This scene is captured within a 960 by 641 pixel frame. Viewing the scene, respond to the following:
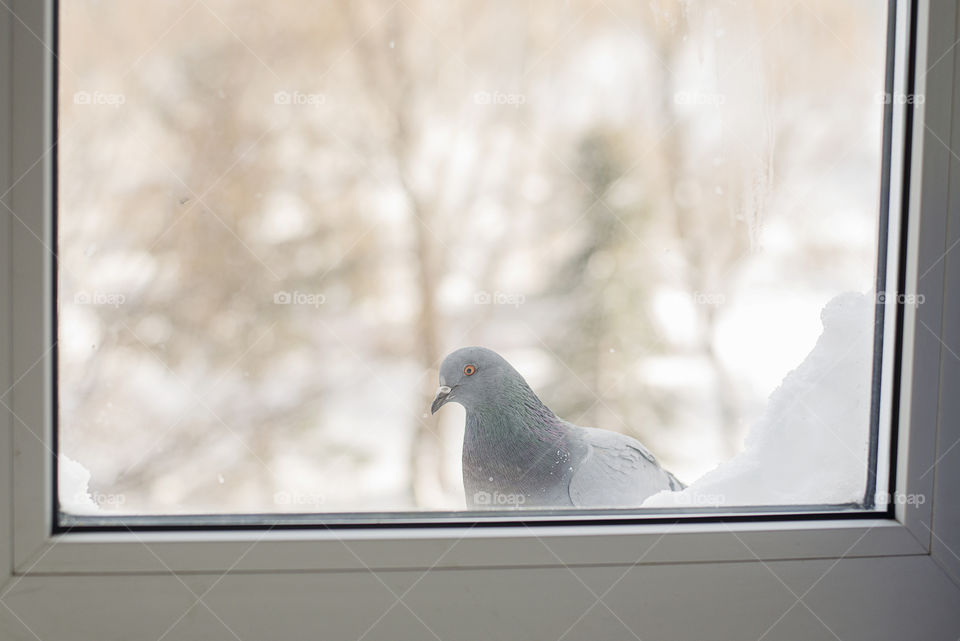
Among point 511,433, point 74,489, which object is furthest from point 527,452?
point 74,489

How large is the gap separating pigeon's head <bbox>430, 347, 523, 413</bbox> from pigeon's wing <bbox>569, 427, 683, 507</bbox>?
135mm

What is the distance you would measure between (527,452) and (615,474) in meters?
0.12

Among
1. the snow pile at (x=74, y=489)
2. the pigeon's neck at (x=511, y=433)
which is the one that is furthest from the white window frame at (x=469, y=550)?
the pigeon's neck at (x=511, y=433)

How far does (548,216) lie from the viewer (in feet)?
2.48

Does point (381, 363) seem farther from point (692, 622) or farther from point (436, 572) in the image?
point (692, 622)

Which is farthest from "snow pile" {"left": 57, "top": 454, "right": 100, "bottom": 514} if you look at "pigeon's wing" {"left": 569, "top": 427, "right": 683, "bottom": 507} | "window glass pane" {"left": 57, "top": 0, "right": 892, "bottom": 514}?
"pigeon's wing" {"left": 569, "top": 427, "right": 683, "bottom": 507}

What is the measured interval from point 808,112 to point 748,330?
0.29 meters

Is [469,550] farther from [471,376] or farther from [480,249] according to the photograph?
[480,249]

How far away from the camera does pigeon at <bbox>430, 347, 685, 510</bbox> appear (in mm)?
696

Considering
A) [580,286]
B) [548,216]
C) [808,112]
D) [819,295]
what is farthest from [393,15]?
[819,295]

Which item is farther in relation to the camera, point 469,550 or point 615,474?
point 615,474

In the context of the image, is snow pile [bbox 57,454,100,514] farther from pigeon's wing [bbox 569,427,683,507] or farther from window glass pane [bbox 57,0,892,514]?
pigeon's wing [bbox 569,427,683,507]

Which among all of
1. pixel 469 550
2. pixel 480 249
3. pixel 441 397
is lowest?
pixel 469 550

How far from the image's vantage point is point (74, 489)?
1.98 ft
